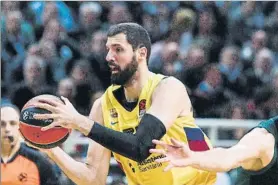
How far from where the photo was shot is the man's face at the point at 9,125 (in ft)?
23.0

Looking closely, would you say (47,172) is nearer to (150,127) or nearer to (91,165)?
(91,165)

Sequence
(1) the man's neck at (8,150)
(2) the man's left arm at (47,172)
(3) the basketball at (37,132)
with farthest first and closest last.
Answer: (1) the man's neck at (8,150) < (2) the man's left arm at (47,172) < (3) the basketball at (37,132)

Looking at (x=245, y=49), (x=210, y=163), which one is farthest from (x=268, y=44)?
(x=210, y=163)

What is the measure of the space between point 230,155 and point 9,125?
366 cm

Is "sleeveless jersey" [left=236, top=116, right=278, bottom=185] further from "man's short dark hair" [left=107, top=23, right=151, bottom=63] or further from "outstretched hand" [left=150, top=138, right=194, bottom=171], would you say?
"man's short dark hair" [left=107, top=23, right=151, bottom=63]

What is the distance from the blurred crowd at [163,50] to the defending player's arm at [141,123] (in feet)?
11.5

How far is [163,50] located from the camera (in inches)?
340

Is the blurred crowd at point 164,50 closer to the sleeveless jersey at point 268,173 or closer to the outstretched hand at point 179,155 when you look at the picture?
the sleeveless jersey at point 268,173

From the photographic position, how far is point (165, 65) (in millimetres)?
8555

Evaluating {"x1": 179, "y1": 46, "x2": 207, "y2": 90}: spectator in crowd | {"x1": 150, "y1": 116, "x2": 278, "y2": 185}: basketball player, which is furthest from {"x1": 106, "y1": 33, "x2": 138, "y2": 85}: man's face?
{"x1": 179, "y1": 46, "x2": 207, "y2": 90}: spectator in crowd

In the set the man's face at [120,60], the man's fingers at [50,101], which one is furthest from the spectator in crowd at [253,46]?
the man's fingers at [50,101]

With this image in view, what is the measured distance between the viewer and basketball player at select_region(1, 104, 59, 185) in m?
7.01

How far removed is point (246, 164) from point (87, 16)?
5.23 m

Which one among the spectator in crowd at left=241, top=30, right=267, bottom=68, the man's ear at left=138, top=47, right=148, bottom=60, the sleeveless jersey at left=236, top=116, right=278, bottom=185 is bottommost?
the spectator in crowd at left=241, top=30, right=267, bottom=68
